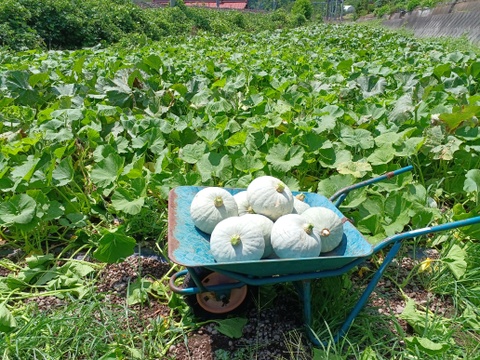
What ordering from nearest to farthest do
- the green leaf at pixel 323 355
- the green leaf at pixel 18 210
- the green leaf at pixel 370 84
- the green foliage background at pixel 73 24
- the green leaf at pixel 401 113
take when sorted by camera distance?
the green leaf at pixel 323 355 < the green leaf at pixel 18 210 < the green leaf at pixel 401 113 < the green leaf at pixel 370 84 < the green foliage background at pixel 73 24

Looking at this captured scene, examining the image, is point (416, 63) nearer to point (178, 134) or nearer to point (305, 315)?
point (178, 134)

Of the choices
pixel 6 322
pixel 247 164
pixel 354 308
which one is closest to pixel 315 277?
pixel 354 308

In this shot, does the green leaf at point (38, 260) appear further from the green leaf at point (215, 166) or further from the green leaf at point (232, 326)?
the green leaf at point (232, 326)

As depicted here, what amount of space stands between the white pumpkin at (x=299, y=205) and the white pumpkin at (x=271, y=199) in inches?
2.9

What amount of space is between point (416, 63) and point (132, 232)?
A: 221 inches

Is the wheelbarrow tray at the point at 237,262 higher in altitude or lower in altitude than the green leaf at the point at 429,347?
higher

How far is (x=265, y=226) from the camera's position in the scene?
6.58ft

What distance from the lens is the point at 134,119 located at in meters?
3.55

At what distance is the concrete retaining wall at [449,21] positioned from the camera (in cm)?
1869

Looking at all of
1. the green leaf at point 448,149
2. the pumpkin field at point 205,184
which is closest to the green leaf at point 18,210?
the pumpkin field at point 205,184

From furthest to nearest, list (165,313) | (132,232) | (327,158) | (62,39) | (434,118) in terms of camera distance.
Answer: (62,39), (434,118), (327,158), (132,232), (165,313)

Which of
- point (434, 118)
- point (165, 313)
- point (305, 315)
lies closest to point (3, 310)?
point (165, 313)

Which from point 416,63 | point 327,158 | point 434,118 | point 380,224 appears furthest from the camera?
point 416,63

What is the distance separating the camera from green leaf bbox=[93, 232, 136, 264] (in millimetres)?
2146
